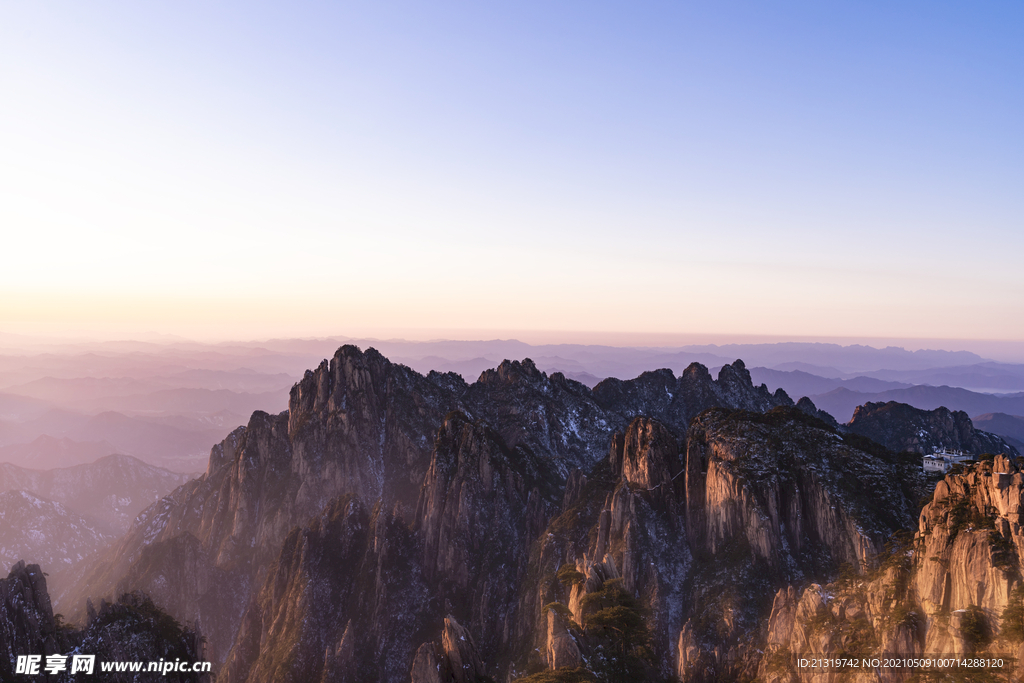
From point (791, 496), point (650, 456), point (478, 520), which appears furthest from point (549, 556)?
point (791, 496)

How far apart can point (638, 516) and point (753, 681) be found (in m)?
40.5

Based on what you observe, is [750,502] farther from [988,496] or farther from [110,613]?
[110,613]

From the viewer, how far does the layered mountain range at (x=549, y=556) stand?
8450 cm

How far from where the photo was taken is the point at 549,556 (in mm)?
126500

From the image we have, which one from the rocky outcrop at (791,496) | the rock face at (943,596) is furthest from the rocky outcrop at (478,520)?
the rock face at (943,596)

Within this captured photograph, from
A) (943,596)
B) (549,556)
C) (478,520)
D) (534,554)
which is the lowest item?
(478,520)

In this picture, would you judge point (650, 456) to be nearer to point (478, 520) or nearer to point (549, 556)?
point (549, 556)

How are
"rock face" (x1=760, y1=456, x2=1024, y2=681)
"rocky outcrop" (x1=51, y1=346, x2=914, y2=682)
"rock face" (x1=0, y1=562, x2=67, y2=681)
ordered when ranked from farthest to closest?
"rocky outcrop" (x1=51, y1=346, x2=914, y2=682)
"rock face" (x1=0, y1=562, x2=67, y2=681)
"rock face" (x1=760, y1=456, x2=1024, y2=681)

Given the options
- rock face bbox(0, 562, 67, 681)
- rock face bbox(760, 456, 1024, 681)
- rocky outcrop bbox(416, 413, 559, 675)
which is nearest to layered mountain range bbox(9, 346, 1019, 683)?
rocky outcrop bbox(416, 413, 559, 675)

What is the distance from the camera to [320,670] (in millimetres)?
127500

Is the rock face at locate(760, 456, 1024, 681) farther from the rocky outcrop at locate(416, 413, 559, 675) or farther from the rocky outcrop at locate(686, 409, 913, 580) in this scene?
the rocky outcrop at locate(416, 413, 559, 675)

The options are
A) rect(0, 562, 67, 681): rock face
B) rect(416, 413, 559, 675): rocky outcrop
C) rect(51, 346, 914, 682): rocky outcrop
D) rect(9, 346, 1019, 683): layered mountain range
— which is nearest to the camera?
rect(0, 562, 67, 681): rock face

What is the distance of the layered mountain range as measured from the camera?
84500mm

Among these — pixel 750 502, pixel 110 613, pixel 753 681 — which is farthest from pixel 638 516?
pixel 110 613
